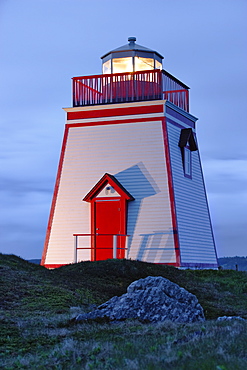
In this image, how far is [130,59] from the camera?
1154 inches

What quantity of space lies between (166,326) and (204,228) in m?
17.5

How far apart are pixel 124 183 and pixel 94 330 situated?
50.8ft

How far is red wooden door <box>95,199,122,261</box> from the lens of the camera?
86.5 ft

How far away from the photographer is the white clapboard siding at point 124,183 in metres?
25.6

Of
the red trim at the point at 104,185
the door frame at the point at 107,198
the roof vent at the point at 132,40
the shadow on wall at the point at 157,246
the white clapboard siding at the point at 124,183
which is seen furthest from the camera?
the roof vent at the point at 132,40

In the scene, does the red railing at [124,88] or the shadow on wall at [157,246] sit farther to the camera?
the red railing at [124,88]

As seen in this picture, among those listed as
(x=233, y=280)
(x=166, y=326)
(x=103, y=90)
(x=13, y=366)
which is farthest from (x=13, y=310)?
(x=103, y=90)

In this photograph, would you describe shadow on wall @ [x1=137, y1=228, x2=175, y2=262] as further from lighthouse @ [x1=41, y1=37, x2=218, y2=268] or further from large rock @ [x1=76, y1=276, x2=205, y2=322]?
large rock @ [x1=76, y1=276, x2=205, y2=322]

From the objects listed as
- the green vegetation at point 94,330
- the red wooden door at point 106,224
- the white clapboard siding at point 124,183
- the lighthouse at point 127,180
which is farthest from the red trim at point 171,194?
the green vegetation at point 94,330

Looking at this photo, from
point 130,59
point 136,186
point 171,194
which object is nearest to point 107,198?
point 136,186

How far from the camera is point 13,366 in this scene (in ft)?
29.1

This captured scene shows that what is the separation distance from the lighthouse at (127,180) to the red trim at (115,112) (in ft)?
0.14

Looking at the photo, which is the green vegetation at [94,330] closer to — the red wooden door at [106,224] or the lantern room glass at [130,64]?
the red wooden door at [106,224]

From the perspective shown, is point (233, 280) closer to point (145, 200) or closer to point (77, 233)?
point (145, 200)
